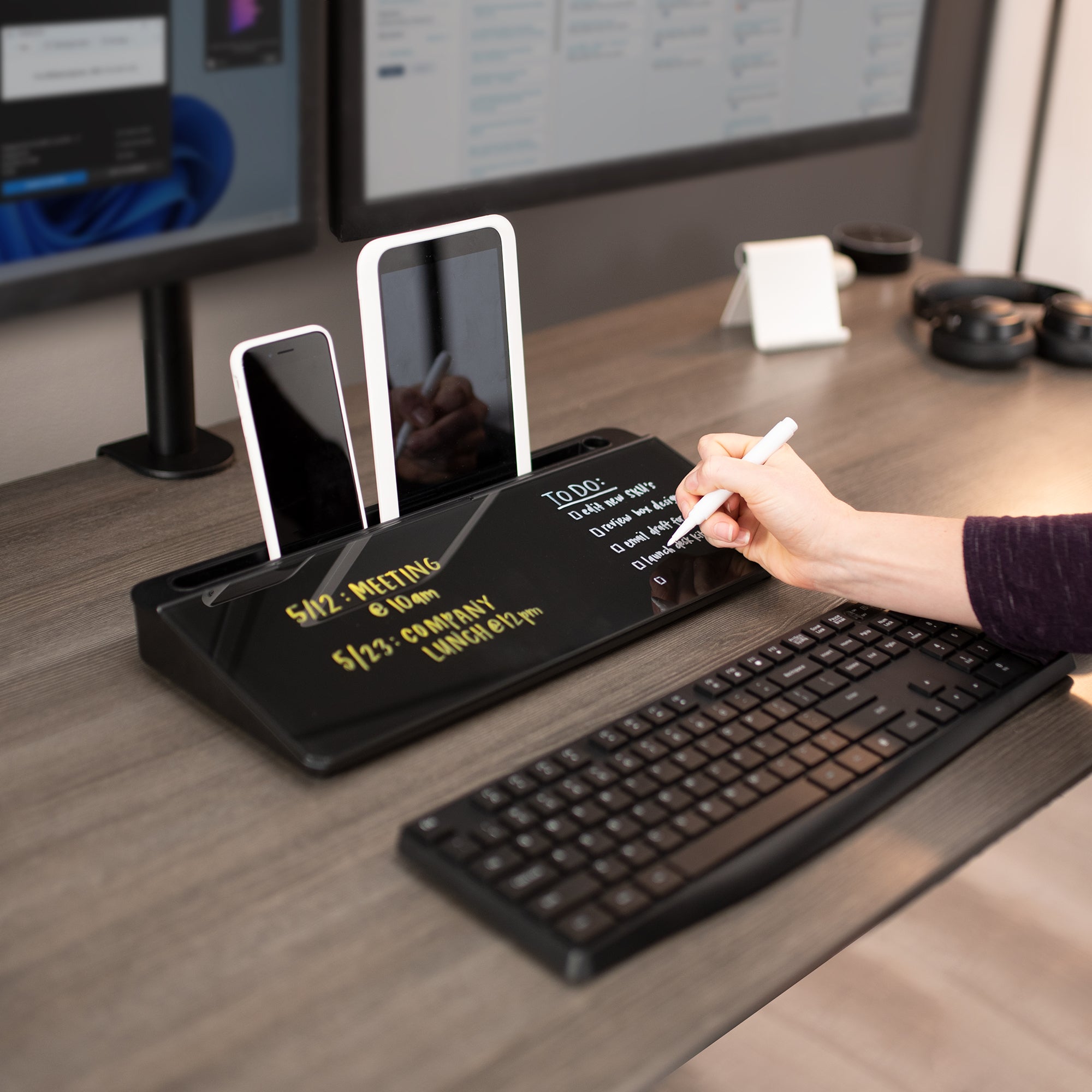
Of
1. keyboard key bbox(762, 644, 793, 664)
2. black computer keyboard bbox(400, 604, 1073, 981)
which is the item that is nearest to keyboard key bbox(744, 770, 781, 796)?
black computer keyboard bbox(400, 604, 1073, 981)

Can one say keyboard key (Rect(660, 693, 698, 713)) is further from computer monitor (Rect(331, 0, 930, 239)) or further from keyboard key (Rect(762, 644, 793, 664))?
computer monitor (Rect(331, 0, 930, 239))

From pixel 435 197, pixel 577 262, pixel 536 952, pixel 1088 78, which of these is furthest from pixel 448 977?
pixel 1088 78

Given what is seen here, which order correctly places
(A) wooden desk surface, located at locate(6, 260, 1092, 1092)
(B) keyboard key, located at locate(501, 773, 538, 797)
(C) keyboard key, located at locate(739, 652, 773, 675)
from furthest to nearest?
(C) keyboard key, located at locate(739, 652, 773, 675) → (B) keyboard key, located at locate(501, 773, 538, 797) → (A) wooden desk surface, located at locate(6, 260, 1092, 1092)

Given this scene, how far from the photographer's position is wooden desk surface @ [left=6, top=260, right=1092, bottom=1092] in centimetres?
45

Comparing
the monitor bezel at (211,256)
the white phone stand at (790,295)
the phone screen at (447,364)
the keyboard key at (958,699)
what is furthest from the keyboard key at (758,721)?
the white phone stand at (790,295)

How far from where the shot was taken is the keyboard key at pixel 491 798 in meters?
0.55

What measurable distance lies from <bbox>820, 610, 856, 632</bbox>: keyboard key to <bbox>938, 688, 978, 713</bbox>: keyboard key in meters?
0.08

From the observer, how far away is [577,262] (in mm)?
1306

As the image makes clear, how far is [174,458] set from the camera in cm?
90

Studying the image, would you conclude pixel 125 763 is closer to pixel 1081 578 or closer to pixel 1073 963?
pixel 1081 578

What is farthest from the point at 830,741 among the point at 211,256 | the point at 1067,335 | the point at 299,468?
the point at 1067,335

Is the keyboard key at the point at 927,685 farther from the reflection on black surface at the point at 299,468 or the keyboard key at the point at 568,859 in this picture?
the reflection on black surface at the point at 299,468

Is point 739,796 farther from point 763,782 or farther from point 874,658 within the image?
point 874,658

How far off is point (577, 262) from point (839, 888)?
0.90 metres
